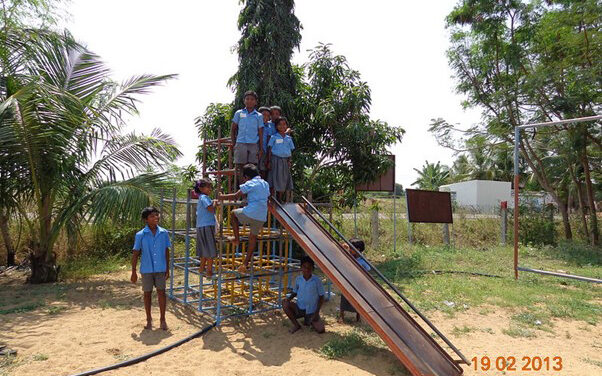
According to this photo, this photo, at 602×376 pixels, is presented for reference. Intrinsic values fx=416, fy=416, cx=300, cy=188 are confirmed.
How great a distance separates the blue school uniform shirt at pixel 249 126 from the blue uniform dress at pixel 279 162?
0.29 meters

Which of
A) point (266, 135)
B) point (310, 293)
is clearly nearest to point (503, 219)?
point (266, 135)

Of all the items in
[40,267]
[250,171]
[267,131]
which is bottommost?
[40,267]

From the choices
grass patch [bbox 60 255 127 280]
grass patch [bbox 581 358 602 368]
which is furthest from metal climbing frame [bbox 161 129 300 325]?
grass patch [bbox 581 358 602 368]

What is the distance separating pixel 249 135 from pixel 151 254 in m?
2.08

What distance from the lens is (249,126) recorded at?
5.95m

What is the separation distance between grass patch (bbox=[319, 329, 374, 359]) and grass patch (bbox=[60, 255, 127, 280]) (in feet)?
20.2

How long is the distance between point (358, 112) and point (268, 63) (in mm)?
2309

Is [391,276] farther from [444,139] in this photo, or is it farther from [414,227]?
[444,139]

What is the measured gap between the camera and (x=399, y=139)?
32.9ft

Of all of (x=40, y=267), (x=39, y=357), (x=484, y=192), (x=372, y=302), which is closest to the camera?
(x=39, y=357)

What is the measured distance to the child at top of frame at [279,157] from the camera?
6113 millimetres

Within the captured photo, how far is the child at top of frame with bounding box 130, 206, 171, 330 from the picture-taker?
5152mm

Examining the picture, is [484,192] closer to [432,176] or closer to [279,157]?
[432,176]

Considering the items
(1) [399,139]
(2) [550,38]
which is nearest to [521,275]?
(1) [399,139]
